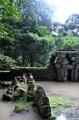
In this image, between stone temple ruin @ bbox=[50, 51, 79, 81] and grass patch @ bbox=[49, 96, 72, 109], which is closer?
grass patch @ bbox=[49, 96, 72, 109]

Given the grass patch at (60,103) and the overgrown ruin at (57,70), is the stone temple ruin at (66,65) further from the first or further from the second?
the grass patch at (60,103)

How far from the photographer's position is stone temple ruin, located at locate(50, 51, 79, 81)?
2188 centimetres

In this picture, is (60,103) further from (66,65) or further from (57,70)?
(66,65)

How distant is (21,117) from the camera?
11.0 m

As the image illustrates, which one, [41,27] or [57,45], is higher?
[41,27]

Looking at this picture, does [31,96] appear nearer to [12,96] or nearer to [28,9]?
[12,96]

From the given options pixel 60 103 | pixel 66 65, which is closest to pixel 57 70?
pixel 66 65

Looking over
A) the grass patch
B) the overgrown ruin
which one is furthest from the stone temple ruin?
the grass patch

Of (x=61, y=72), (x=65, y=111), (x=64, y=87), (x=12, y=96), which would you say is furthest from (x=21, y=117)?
(x=61, y=72)

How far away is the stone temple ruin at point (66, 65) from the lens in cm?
2188

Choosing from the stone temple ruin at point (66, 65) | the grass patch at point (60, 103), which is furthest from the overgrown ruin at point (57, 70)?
the grass patch at point (60, 103)

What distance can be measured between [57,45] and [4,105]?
55.9 feet

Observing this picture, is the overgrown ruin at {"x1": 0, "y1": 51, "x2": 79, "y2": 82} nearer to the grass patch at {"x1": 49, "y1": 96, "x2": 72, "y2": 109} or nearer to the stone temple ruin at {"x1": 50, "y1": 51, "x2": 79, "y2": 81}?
the stone temple ruin at {"x1": 50, "y1": 51, "x2": 79, "y2": 81}

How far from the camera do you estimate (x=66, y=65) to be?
22062 millimetres
